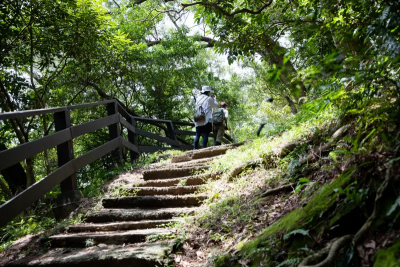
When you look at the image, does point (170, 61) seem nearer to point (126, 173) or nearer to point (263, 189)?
point (126, 173)

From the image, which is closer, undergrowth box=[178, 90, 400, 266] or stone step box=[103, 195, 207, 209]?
undergrowth box=[178, 90, 400, 266]

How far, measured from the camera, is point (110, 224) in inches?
179

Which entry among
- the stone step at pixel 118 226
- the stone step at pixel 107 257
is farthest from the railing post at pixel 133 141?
the stone step at pixel 107 257

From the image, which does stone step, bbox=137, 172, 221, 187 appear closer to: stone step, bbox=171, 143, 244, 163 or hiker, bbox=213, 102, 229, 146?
stone step, bbox=171, 143, 244, 163

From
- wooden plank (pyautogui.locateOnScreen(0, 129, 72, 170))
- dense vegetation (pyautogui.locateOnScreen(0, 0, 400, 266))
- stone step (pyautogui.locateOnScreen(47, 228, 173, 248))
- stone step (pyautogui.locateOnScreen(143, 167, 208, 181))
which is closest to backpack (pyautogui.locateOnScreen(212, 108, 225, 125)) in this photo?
dense vegetation (pyautogui.locateOnScreen(0, 0, 400, 266))

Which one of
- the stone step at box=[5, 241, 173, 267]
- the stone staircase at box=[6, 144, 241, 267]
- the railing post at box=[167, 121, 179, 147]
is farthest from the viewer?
the railing post at box=[167, 121, 179, 147]

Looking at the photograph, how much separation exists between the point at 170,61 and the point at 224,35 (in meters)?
9.33

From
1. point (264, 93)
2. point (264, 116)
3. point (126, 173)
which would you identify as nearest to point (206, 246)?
point (126, 173)

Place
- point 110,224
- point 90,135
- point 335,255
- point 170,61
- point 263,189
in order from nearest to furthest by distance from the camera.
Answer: point 335,255 → point 263,189 → point 110,224 → point 90,135 → point 170,61

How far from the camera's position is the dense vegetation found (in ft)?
7.91

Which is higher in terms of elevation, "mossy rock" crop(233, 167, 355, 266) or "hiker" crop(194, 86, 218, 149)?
"hiker" crop(194, 86, 218, 149)

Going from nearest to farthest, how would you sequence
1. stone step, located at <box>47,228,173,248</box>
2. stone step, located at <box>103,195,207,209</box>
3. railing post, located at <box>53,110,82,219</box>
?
stone step, located at <box>47,228,173,248</box> < stone step, located at <box>103,195,207,209</box> < railing post, located at <box>53,110,82,219</box>

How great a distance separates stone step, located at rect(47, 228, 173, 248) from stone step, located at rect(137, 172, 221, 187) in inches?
60.7

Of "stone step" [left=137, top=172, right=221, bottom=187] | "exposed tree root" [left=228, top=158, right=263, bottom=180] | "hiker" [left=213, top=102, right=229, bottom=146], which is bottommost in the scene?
"stone step" [left=137, top=172, right=221, bottom=187]
